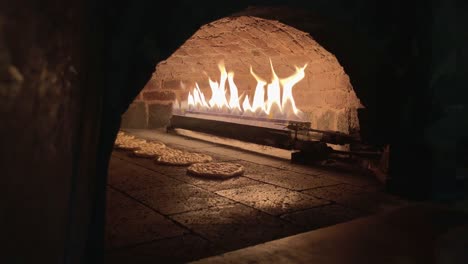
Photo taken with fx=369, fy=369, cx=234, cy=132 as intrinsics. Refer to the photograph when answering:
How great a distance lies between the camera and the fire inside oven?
3.77 m

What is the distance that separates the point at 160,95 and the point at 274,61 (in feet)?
8.56

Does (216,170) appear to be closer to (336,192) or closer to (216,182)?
(216,182)

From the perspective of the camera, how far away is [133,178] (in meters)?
2.96

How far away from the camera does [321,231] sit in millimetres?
1961

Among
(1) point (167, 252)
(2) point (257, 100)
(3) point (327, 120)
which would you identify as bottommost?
(1) point (167, 252)

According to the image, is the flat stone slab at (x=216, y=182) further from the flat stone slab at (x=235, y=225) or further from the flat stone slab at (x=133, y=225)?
the flat stone slab at (x=133, y=225)

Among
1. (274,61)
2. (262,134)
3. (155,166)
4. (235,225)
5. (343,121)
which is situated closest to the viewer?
(235,225)

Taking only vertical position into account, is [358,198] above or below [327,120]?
below

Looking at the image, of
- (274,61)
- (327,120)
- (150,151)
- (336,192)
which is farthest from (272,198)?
(274,61)

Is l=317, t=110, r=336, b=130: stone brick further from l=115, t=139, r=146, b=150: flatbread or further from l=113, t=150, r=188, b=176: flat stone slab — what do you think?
l=115, t=139, r=146, b=150: flatbread

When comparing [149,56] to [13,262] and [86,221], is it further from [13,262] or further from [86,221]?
[13,262]

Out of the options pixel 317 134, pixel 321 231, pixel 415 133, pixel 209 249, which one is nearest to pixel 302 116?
pixel 317 134

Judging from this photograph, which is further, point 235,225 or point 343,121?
point 343,121

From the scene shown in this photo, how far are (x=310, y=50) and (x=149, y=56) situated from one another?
2.56 m
